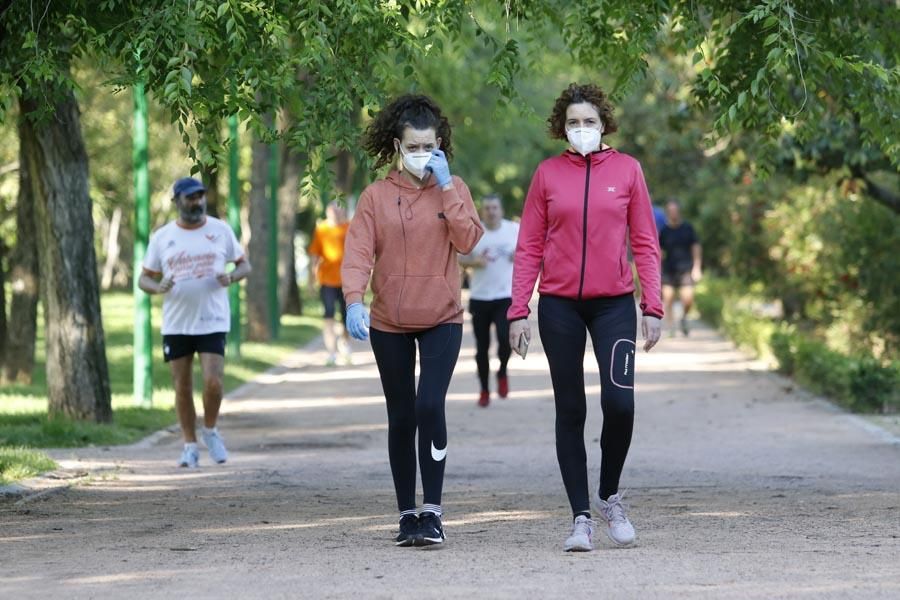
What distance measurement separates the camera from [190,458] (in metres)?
11.7

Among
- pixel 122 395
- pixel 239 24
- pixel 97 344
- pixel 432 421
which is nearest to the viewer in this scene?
pixel 432 421

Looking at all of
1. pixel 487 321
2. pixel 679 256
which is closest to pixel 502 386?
pixel 487 321

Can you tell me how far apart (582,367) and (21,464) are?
4.59 m

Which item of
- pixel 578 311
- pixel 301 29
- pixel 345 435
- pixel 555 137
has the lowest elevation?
pixel 345 435

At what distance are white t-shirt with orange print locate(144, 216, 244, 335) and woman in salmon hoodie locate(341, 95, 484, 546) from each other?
3.94 meters

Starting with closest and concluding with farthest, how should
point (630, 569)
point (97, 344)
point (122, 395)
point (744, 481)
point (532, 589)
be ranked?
point (532, 589) < point (630, 569) < point (744, 481) < point (97, 344) < point (122, 395)

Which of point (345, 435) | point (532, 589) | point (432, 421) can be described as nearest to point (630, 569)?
point (532, 589)

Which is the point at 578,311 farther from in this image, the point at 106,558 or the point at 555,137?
the point at 106,558

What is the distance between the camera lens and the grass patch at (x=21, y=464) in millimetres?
10516

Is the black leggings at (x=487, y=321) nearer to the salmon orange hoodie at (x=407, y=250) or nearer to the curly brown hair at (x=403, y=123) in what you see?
the curly brown hair at (x=403, y=123)

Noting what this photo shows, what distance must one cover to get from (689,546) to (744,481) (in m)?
3.21

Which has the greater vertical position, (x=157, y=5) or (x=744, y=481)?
(x=157, y=5)

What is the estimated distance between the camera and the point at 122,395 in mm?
17000

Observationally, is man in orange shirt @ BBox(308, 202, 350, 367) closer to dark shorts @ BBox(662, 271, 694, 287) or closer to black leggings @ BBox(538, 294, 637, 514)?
dark shorts @ BBox(662, 271, 694, 287)
